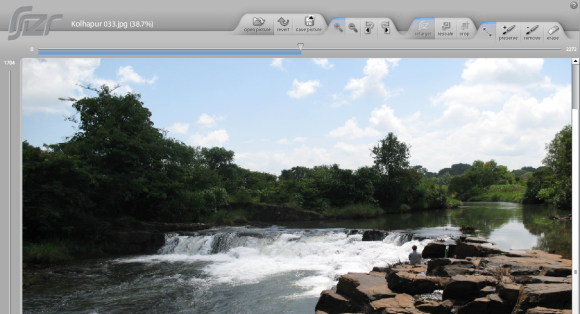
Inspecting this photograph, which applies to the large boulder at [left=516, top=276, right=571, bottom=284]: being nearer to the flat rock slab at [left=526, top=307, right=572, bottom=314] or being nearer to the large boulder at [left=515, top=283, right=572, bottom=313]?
the large boulder at [left=515, top=283, right=572, bottom=313]

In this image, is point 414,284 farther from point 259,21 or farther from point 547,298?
point 259,21

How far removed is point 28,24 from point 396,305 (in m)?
5.48

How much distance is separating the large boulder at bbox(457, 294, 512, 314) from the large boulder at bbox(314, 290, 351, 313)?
6.47 ft

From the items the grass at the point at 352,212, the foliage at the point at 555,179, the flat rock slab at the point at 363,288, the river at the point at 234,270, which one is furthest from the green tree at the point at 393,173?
the flat rock slab at the point at 363,288

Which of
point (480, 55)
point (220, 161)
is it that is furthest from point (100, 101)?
point (480, 55)

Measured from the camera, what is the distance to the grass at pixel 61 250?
1189cm

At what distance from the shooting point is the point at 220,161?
31.2 metres

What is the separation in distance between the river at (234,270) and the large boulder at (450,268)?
2.48 meters

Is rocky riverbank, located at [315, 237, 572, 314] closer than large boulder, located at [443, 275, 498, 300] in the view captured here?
Yes

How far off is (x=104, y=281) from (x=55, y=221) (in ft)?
12.5

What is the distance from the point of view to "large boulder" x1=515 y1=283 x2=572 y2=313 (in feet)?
14.5

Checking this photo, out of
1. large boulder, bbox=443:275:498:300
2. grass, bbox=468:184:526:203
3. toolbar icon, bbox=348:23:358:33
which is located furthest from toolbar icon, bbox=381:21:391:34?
grass, bbox=468:184:526:203

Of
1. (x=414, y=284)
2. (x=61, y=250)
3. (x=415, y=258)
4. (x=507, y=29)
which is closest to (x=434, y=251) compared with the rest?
(x=415, y=258)

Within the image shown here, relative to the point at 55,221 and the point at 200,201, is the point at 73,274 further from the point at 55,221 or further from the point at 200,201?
the point at 200,201
